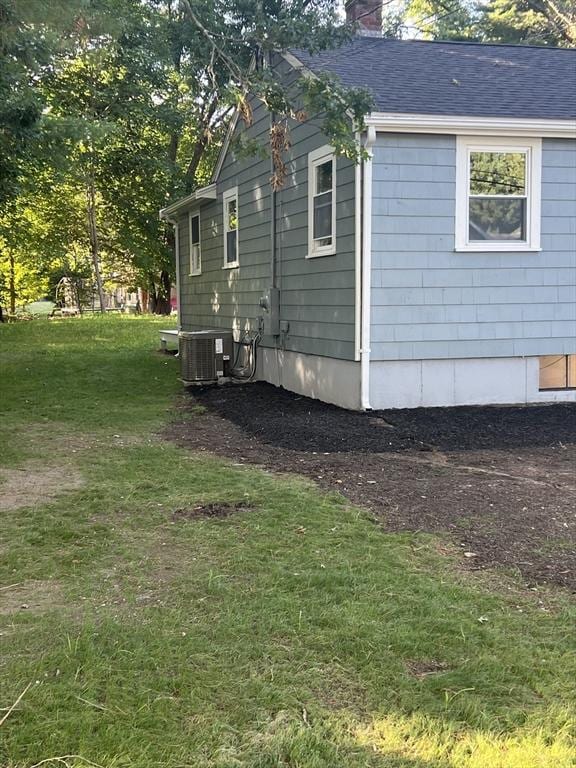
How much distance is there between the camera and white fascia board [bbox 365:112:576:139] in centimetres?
820

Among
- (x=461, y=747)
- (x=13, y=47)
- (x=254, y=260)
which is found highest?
(x=13, y=47)

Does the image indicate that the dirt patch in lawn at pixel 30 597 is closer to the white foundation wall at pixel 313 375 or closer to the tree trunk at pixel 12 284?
the white foundation wall at pixel 313 375

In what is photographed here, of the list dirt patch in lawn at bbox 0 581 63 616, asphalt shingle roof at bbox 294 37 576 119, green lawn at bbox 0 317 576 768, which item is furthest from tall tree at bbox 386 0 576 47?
dirt patch in lawn at bbox 0 581 63 616

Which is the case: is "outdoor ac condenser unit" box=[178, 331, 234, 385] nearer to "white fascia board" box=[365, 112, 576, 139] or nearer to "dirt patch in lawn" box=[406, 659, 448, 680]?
"white fascia board" box=[365, 112, 576, 139]

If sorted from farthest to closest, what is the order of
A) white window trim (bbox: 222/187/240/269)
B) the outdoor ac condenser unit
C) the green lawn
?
white window trim (bbox: 222/187/240/269) < the outdoor ac condenser unit < the green lawn

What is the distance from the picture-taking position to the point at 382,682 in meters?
2.76

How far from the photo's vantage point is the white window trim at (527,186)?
8.63 metres

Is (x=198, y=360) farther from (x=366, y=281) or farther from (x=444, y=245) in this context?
(x=444, y=245)

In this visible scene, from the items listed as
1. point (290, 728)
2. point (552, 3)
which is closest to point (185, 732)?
point (290, 728)

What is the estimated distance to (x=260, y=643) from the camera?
305 cm

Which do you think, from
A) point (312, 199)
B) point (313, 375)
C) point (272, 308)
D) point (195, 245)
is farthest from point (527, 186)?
point (195, 245)

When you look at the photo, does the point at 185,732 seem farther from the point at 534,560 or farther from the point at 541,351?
the point at 541,351

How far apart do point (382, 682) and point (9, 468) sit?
14.5 ft

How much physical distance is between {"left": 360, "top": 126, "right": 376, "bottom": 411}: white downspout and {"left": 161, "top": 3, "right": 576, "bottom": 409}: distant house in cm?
1
